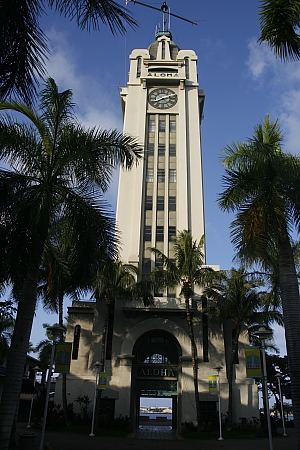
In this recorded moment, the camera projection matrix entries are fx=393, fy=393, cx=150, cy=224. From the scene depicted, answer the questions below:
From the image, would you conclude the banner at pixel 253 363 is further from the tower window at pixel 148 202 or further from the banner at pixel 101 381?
the tower window at pixel 148 202

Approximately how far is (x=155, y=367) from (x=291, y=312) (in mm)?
21791

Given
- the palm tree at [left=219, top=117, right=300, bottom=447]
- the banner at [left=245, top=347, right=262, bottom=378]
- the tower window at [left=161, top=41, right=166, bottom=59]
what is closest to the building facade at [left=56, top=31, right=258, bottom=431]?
the tower window at [left=161, top=41, right=166, bottom=59]

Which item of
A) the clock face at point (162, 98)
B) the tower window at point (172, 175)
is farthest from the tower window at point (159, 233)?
the clock face at point (162, 98)

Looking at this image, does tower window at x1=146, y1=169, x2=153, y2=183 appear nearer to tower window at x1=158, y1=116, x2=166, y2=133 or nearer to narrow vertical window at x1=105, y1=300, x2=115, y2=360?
tower window at x1=158, y1=116, x2=166, y2=133

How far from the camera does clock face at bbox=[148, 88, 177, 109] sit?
154 ft

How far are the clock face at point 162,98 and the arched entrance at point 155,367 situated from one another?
2704 cm

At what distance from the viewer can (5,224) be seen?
1166cm

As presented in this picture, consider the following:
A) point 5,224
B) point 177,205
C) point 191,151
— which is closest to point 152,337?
point 177,205

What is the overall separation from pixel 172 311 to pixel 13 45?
27.8m

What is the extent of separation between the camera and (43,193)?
489 inches

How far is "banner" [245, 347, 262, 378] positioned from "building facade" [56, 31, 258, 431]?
15.7m

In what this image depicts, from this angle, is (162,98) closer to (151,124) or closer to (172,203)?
(151,124)

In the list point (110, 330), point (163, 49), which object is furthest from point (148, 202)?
point (163, 49)

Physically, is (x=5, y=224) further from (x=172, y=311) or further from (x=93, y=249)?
(x=172, y=311)
